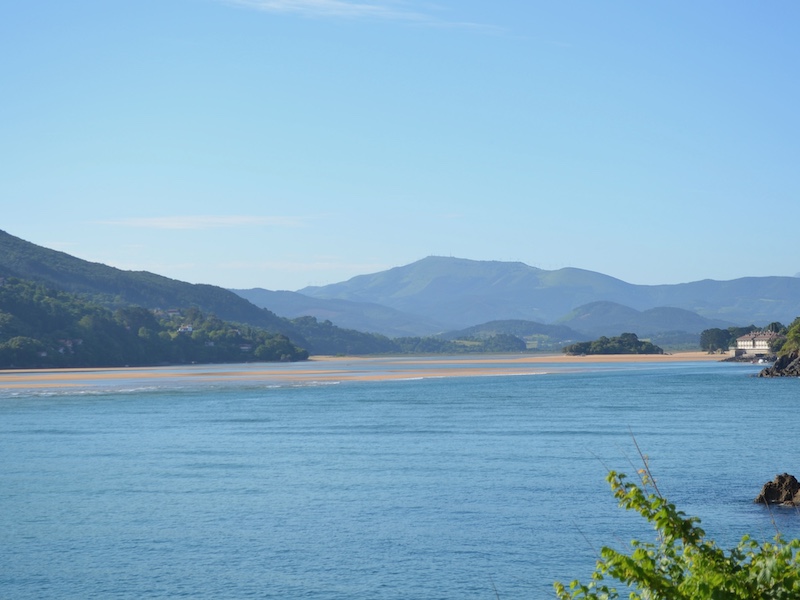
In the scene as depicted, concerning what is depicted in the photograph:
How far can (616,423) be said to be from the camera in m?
54.2

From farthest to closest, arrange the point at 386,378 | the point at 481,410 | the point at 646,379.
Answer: the point at 386,378, the point at 646,379, the point at 481,410

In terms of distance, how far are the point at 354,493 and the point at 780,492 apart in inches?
500

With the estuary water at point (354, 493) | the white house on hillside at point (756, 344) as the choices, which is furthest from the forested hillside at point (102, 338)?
the estuary water at point (354, 493)

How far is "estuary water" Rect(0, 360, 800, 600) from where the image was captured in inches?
912

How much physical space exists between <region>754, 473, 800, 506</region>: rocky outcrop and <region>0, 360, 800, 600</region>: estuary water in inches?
24.2

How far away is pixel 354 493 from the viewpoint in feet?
108

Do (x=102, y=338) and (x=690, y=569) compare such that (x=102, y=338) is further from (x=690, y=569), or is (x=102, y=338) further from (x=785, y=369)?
(x=690, y=569)

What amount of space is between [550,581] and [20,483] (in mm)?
21305

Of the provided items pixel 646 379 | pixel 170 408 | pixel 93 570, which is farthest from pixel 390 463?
pixel 646 379

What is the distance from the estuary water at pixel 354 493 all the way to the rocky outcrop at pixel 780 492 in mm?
615

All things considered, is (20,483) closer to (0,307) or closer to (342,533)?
(342,533)

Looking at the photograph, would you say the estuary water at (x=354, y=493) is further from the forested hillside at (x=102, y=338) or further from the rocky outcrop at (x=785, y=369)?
the forested hillside at (x=102, y=338)

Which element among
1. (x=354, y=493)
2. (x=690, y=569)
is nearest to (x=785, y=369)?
(x=354, y=493)

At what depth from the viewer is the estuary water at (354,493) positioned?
76.0 feet
